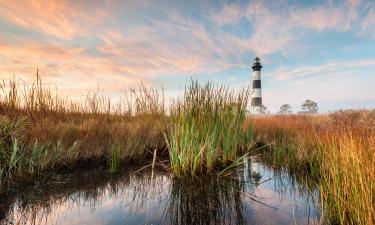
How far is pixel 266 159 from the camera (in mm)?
5332

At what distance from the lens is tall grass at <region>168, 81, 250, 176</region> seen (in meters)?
3.85

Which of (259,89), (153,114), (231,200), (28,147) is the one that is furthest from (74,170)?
(259,89)

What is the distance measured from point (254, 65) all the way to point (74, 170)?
20389 millimetres

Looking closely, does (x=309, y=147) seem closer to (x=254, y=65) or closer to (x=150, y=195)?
(x=150, y=195)

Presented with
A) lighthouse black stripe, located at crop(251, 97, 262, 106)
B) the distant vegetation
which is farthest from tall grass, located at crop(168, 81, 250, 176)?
lighthouse black stripe, located at crop(251, 97, 262, 106)

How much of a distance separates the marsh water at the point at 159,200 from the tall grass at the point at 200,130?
302 mm

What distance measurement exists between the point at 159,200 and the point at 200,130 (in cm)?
147

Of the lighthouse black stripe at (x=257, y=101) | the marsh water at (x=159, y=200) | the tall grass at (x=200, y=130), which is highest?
the lighthouse black stripe at (x=257, y=101)

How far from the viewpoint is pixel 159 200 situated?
2992 mm

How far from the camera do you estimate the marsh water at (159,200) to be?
2.50 metres

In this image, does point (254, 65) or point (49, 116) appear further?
point (254, 65)

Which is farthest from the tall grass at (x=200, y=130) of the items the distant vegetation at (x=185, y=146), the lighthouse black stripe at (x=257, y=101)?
the lighthouse black stripe at (x=257, y=101)

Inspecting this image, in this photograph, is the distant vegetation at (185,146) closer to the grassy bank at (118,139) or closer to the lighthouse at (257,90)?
the grassy bank at (118,139)

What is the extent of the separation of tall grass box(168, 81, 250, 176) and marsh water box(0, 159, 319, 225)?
302 millimetres
